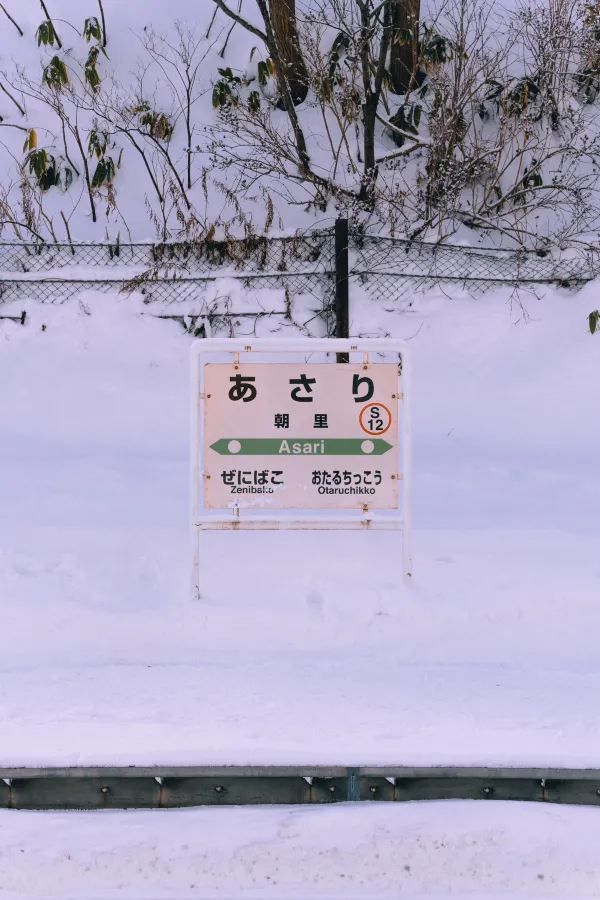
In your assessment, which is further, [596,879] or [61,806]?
[61,806]

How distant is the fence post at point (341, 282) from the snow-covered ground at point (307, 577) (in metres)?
0.48

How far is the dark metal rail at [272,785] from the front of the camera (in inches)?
122

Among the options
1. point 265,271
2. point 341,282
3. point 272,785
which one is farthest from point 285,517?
point 265,271

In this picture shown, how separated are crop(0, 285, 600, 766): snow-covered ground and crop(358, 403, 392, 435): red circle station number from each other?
86 cm

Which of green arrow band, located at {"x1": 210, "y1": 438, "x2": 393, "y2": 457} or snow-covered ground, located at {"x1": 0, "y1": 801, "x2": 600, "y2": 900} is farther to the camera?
green arrow band, located at {"x1": 210, "y1": 438, "x2": 393, "y2": 457}

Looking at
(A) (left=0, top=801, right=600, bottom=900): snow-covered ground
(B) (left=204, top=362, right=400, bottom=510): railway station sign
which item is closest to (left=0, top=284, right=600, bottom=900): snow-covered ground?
(A) (left=0, top=801, right=600, bottom=900): snow-covered ground

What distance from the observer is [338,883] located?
2742 mm

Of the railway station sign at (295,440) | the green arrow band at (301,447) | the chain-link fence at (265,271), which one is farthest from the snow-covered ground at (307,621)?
the green arrow band at (301,447)

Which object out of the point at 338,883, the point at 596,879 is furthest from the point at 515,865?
the point at 338,883

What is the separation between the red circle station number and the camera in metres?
4.74

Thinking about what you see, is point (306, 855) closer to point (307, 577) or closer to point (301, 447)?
point (307, 577)

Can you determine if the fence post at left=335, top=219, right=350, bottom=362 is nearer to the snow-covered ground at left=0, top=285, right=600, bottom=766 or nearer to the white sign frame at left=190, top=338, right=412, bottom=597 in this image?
the snow-covered ground at left=0, top=285, right=600, bottom=766

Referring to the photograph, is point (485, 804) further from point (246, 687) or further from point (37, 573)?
point (37, 573)

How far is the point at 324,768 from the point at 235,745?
370 mm
